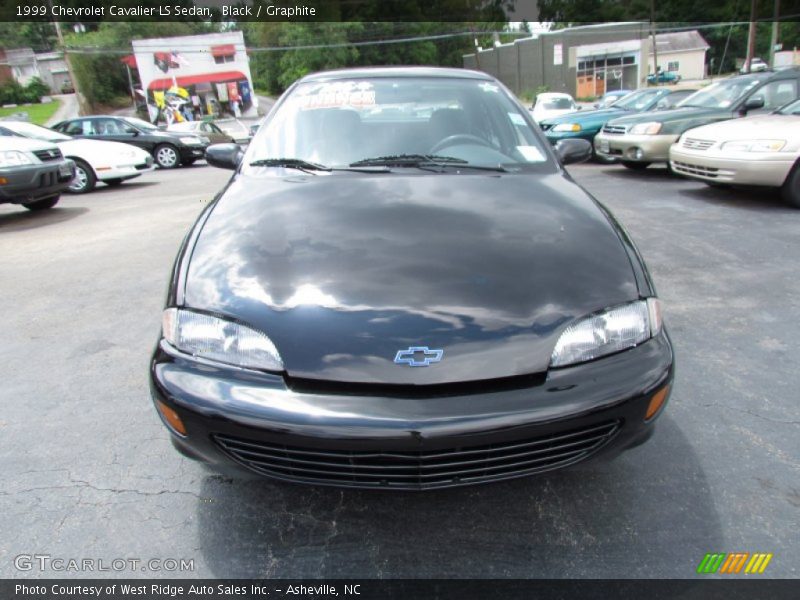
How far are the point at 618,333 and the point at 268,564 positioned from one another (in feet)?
4.29

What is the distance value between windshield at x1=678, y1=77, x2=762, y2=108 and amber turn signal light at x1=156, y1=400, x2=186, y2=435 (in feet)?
30.2

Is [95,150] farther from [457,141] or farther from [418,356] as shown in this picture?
[418,356]

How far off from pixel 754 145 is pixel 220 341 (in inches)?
252

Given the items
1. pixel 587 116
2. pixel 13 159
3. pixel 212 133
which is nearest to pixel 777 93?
pixel 587 116

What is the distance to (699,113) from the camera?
8.06 metres

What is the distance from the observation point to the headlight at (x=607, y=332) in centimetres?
158

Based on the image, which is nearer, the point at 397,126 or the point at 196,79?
the point at 397,126

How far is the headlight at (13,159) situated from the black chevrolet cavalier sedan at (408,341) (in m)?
6.07

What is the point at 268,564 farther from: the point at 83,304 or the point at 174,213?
the point at 174,213

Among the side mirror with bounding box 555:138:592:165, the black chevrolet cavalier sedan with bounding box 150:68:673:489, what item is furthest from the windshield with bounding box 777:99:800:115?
the black chevrolet cavalier sedan with bounding box 150:68:673:489

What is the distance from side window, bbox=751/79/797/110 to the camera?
7781 millimetres

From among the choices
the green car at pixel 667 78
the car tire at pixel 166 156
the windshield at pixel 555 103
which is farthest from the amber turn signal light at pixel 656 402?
the green car at pixel 667 78

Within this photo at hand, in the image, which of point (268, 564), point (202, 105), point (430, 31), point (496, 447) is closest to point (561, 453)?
point (496, 447)

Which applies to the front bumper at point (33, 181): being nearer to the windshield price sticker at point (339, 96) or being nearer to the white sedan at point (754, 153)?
the windshield price sticker at point (339, 96)
